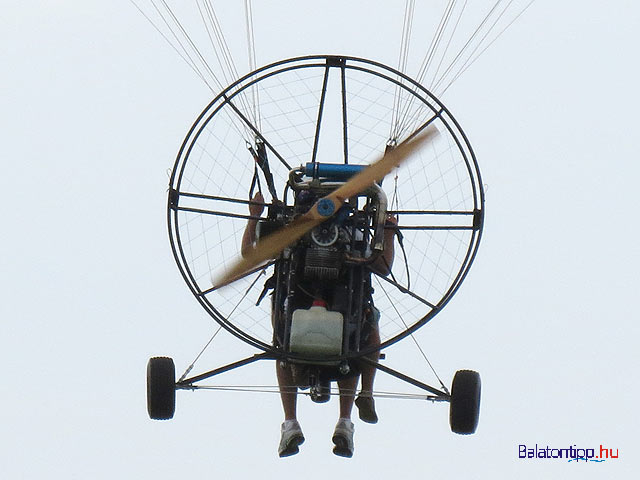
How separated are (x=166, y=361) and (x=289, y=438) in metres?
1.22

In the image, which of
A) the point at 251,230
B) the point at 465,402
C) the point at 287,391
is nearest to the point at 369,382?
the point at 287,391

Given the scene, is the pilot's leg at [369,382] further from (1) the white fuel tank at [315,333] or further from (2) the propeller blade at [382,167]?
(2) the propeller blade at [382,167]

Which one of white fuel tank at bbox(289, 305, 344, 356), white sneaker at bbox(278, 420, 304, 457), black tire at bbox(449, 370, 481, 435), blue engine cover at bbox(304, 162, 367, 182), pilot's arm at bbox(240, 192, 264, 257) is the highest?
blue engine cover at bbox(304, 162, 367, 182)

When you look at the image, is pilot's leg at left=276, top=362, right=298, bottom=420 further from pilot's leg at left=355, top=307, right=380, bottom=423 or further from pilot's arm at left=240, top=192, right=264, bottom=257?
pilot's arm at left=240, top=192, right=264, bottom=257

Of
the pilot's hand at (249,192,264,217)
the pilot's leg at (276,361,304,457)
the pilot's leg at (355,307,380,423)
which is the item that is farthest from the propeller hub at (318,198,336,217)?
the pilot's leg at (276,361,304,457)

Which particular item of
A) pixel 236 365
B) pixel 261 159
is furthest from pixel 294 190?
pixel 236 365

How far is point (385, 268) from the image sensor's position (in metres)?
18.2

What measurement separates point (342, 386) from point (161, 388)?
1.51 m

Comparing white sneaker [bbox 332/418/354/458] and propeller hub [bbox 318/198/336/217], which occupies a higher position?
propeller hub [bbox 318/198/336/217]

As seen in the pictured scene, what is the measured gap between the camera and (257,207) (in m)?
18.0

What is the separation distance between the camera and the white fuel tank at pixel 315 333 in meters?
17.5

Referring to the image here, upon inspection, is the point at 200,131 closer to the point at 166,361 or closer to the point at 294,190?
the point at 294,190

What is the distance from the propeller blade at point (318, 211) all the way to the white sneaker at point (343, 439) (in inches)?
60.7

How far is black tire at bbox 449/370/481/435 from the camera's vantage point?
18359mm
